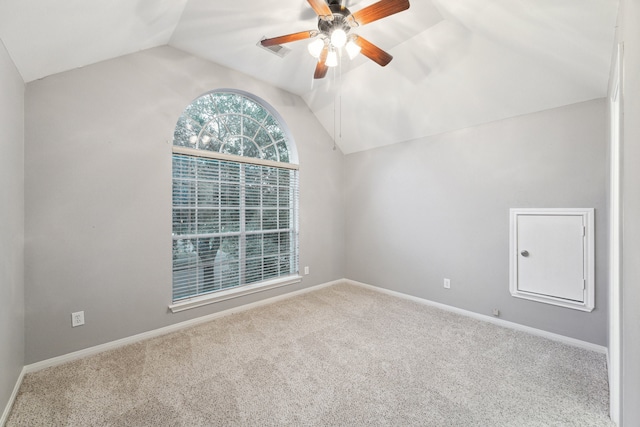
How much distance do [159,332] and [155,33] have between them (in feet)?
9.29

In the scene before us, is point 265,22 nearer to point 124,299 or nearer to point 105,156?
point 105,156

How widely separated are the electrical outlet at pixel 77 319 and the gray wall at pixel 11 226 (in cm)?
29

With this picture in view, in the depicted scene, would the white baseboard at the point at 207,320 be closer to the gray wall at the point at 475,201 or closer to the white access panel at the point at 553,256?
the gray wall at the point at 475,201

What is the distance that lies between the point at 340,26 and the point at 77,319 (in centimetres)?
315

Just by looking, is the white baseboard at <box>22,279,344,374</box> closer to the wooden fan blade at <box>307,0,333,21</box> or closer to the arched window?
the arched window

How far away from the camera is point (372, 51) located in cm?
207

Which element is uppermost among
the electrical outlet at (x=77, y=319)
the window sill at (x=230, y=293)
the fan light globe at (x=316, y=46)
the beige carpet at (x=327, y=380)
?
the fan light globe at (x=316, y=46)

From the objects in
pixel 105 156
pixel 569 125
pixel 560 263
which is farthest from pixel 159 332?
pixel 569 125

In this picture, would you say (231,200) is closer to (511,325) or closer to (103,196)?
(103,196)

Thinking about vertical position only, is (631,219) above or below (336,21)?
below

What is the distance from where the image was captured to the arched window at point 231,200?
293 centimetres

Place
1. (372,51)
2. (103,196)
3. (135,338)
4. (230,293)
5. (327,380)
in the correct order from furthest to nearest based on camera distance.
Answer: (230,293), (135,338), (103,196), (372,51), (327,380)

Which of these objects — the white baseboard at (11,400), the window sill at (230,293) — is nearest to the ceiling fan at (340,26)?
the window sill at (230,293)

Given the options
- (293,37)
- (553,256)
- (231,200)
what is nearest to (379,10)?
(293,37)
